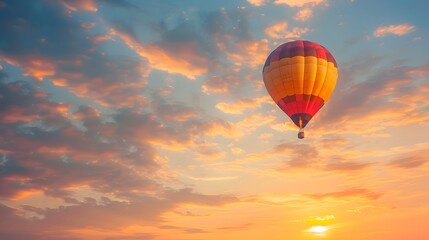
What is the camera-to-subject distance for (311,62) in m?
47.0

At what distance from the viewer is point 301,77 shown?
154 feet

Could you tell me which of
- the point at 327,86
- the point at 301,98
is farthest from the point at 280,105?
the point at 327,86

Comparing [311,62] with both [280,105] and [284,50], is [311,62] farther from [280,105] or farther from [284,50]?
[280,105]

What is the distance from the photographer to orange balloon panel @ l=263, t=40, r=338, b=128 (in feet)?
155

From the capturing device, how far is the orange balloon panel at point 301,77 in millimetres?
47094

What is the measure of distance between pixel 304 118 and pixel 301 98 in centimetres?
289

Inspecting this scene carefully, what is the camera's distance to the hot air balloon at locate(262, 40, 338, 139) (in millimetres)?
47094

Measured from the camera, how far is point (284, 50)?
1906 inches

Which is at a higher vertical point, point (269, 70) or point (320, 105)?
point (269, 70)

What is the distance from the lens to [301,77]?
47.1 m

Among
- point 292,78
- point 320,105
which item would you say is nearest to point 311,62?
point 292,78

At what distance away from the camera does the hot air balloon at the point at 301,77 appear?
47.1m

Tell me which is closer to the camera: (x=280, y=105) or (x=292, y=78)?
(x=292, y=78)

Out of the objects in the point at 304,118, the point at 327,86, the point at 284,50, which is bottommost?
the point at 304,118
